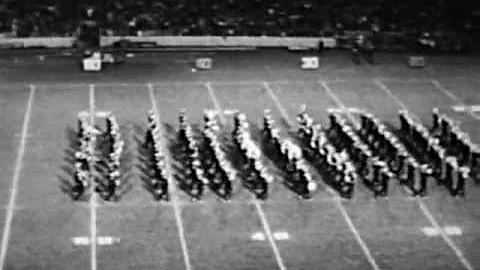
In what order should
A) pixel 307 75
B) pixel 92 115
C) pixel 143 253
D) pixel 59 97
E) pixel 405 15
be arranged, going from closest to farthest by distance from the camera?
pixel 143 253
pixel 92 115
pixel 59 97
pixel 307 75
pixel 405 15

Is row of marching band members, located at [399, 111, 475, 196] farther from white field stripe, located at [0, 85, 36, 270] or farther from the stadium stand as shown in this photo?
the stadium stand

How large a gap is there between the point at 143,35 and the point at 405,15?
27.2 feet

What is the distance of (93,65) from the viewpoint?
32438 mm

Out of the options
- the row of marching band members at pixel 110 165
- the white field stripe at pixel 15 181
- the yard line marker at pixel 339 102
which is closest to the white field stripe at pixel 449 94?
the yard line marker at pixel 339 102

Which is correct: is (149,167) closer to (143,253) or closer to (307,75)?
(143,253)

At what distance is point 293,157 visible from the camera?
23250 mm

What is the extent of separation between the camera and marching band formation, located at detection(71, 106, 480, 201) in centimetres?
2262

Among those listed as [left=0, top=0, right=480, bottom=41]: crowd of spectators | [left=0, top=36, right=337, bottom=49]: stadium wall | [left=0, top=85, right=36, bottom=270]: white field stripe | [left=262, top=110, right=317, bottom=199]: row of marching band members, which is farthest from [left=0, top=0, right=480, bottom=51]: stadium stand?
[left=262, top=110, right=317, bottom=199]: row of marching band members

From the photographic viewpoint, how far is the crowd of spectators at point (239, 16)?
123ft

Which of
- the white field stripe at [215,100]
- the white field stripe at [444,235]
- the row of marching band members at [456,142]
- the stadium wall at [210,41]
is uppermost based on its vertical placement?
the row of marching band members at [456,142]

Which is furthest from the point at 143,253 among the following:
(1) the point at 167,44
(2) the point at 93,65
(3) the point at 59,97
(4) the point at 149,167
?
(1) the point at 167,44

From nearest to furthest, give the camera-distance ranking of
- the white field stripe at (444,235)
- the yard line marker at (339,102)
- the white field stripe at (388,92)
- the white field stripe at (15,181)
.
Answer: the white field stripe at (444,235)
the white field stripe at (15,181)
the yard line marker at (339,102)
the white field stripe at (388,92)

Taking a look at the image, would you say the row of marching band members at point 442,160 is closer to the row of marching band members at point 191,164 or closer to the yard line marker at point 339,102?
the yard line marker at point 339,102

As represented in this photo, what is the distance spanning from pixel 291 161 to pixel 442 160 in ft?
9.06
